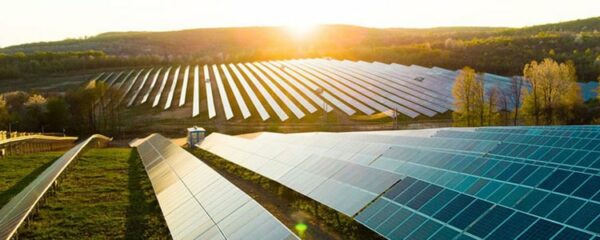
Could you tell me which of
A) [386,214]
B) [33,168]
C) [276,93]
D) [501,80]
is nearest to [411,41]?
[501,80]

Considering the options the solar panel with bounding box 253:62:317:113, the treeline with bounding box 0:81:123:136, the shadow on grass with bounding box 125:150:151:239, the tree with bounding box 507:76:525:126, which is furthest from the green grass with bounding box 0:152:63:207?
the tree with bounding box 507:76:525:126

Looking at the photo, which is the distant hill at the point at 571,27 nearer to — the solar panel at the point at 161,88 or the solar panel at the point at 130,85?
the solar panel at the point at 161,88

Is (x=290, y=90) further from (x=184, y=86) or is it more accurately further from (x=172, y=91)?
(x=184, y=86)

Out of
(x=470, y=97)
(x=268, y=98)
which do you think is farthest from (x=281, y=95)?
(x=470, y=97)

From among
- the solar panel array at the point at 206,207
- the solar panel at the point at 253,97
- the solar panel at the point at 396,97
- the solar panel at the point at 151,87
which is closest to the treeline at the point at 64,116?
the solar panel at the point at 151,87

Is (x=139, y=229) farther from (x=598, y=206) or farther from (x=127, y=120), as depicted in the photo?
(x=127, y=120)

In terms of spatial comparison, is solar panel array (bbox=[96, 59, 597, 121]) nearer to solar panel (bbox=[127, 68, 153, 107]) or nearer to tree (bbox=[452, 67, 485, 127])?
solar panel (bbox=[127, 68, 153, 107])
